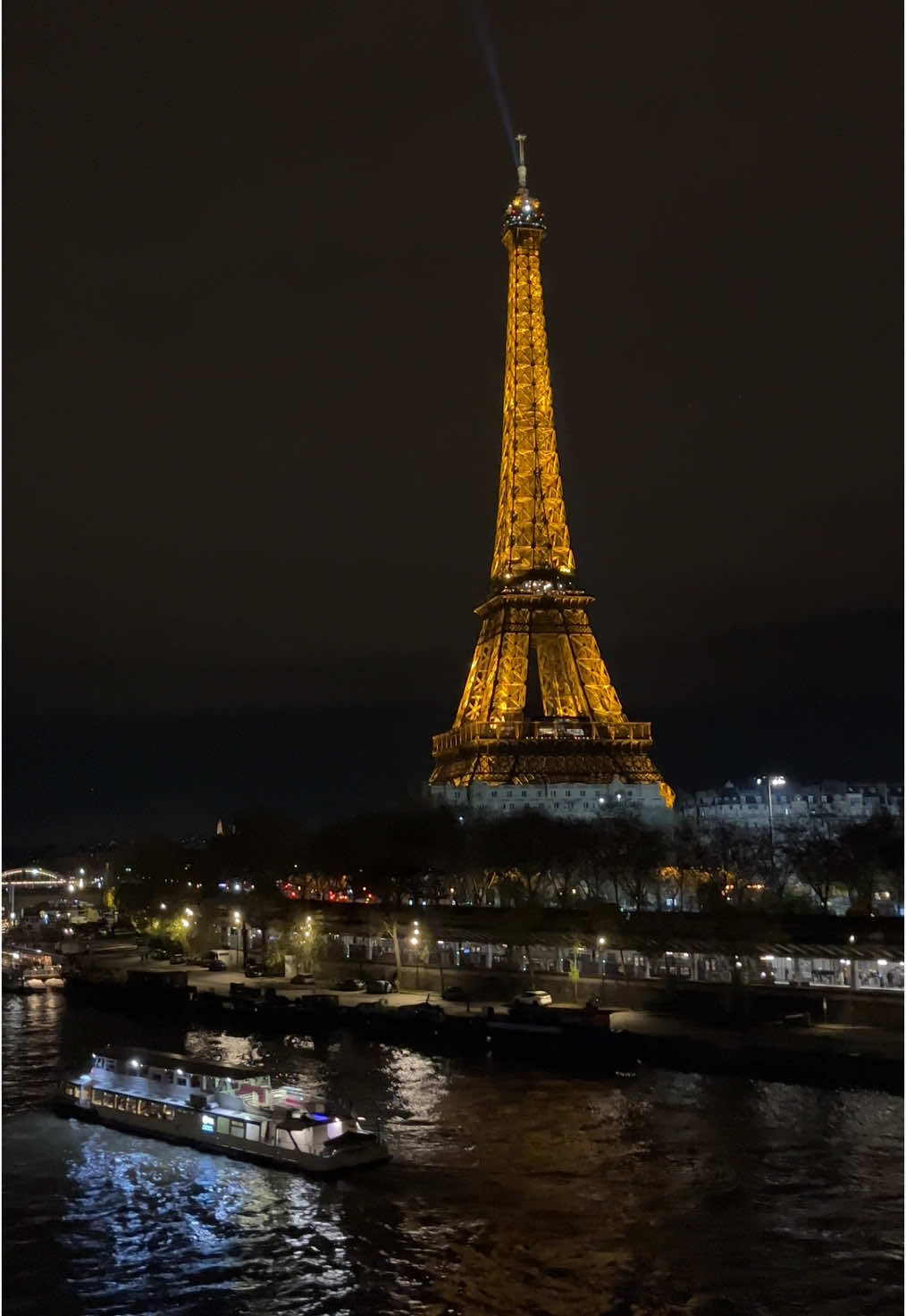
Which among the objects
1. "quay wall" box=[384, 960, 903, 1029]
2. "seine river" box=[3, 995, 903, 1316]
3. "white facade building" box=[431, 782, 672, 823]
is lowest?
"seine river" box=[3, 995, 903, 1316]

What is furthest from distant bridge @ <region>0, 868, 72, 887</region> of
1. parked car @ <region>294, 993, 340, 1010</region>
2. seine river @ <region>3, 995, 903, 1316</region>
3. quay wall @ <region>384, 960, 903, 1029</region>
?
seine river @ <region>3, 995, 903, 1316</region>

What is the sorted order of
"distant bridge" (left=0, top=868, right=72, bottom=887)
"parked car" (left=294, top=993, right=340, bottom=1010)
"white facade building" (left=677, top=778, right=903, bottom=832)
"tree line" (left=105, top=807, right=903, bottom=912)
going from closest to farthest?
1. "parked car" (left=294, top=993, right=340, bottom=1010)
2. "tree line" (left=105, top=807, right=903, bottom=912)
3. "white facade building" (left=677, top=778, right=903, bottom=832)
4. "distant bridge" (left=0, top=868, right=72, bottom=887)

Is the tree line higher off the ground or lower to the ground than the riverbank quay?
higher

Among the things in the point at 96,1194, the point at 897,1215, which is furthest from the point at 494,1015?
the point at 897,1215

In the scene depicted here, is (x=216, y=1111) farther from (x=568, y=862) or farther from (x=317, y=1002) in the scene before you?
(x=568, y=862)

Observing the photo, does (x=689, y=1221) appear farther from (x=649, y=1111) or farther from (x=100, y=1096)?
(x=100, y=1096)

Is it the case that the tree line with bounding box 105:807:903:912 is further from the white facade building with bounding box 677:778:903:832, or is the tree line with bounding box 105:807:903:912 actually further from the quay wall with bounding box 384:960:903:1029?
the white facade building with bounding box 677:778:903:832

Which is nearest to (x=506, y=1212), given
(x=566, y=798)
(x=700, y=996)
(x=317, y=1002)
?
(x=700, y=996)

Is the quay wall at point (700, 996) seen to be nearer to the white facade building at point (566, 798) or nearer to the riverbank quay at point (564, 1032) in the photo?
the riverbank quay at point (564, 1032)
